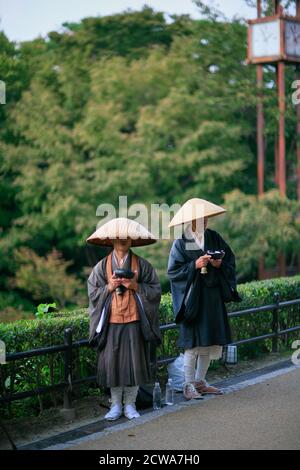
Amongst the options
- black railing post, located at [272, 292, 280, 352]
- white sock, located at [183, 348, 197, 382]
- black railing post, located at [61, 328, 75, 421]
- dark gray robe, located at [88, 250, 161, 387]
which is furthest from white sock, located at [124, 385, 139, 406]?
black railing post, located at [272, 292, 280, 352]

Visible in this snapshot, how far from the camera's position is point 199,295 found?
7238 millimetres

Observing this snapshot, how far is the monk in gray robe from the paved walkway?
0.31 meters

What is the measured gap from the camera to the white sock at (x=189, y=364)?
7268 millimetres

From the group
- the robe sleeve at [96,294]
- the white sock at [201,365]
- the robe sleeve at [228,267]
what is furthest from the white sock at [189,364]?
the robe sleeve at [96,294]

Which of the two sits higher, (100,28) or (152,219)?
(100,28)

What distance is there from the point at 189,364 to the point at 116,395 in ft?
3.13

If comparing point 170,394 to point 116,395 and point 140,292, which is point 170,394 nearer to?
point 116,395

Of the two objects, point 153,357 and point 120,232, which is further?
point 153,357

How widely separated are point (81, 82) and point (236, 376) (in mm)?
17104

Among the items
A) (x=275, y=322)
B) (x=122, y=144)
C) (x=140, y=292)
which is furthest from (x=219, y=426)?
(x=122, y=144)
